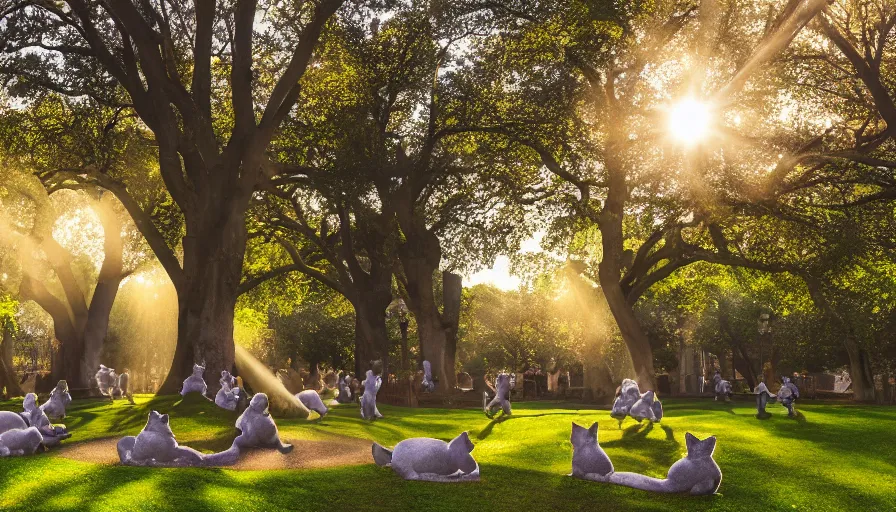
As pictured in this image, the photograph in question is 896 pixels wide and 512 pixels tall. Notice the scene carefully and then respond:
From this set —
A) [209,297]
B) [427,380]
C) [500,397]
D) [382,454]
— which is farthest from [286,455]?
[427,380]

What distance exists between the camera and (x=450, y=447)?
39.6ft

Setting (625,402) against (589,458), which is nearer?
(589,458)

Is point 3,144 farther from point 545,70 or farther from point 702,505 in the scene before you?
point 702,505

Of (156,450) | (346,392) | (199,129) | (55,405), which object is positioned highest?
(199,129)

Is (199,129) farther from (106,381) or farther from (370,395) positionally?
(106,381)

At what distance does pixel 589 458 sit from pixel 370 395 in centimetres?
1088

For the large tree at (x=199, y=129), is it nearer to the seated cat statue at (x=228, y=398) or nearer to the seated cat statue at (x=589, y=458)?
the seated cat statue at (x=228, y=398)

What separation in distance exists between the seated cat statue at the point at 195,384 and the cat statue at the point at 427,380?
14.1 m

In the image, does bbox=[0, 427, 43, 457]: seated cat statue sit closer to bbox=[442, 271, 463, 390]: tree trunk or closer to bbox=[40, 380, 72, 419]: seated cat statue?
bbox=[40, 380, 72, 419]: seated cat statue

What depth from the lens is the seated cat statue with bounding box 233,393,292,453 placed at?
1418 cm

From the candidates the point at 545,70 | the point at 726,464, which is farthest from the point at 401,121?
the point at 726,464

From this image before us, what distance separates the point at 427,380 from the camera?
34844 millimetres

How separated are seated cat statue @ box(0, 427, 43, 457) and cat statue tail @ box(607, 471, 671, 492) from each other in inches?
360

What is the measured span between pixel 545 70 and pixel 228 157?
1315cm
